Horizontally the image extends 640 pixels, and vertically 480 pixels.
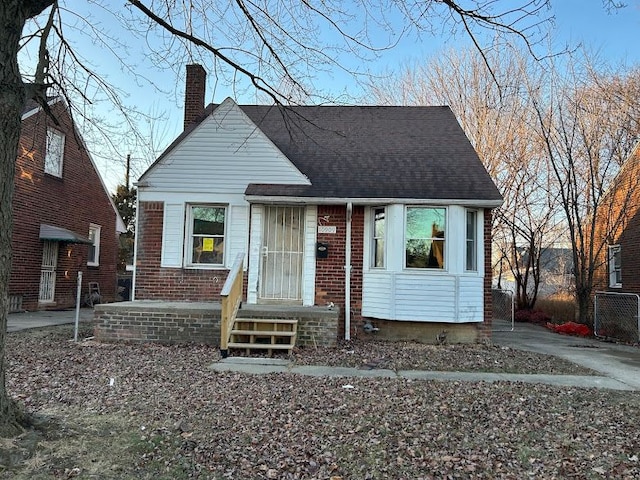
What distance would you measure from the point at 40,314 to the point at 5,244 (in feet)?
39.0

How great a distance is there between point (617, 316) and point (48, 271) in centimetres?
1766

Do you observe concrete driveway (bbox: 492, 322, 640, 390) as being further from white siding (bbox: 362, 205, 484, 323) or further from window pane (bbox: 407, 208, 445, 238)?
window pane (bbox: 407, 208, 445, 238)

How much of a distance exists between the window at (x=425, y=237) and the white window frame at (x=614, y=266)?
1062cm

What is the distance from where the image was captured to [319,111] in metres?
13.4

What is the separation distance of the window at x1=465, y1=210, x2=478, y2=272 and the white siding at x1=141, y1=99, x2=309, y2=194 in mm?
3530

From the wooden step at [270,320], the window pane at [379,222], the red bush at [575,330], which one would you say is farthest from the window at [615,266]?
the wooden step at [270,320]

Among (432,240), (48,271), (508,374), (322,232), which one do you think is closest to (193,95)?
(322,232)

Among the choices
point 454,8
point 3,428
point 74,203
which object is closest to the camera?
point 3,428

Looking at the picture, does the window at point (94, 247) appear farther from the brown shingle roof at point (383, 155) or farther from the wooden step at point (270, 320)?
the wooden step at point (270, 320)

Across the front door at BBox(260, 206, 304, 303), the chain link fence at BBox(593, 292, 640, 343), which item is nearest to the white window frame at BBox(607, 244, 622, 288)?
the chain link fence at BBox(593, 292, 640, 343)

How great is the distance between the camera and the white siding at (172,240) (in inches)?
412

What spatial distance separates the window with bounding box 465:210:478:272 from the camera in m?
10.1

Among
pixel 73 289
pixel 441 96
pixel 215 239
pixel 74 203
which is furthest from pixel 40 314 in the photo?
pixel 441 96

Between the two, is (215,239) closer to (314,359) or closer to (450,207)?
(314,359)
